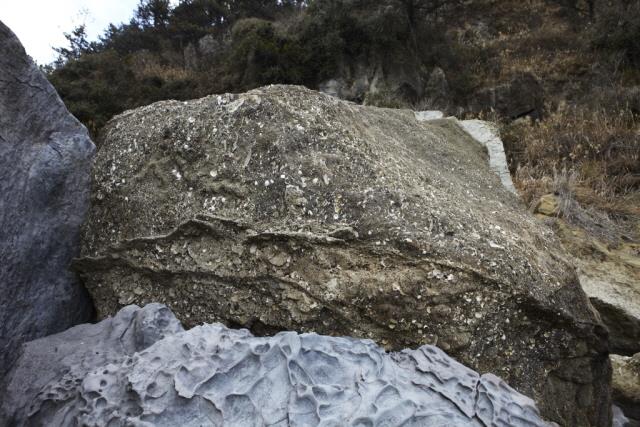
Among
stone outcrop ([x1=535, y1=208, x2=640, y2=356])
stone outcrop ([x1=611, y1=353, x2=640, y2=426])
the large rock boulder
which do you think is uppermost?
the large rock boulder

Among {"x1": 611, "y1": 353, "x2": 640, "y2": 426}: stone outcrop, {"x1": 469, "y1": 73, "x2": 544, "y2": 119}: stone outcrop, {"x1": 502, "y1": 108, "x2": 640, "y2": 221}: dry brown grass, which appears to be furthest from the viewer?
{"x1": 469, "y1": 73, "x2": 544, "y2": 119}: stone outcrop

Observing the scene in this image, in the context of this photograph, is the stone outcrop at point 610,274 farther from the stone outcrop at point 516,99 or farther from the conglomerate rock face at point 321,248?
the stone outcrop at point 516,99

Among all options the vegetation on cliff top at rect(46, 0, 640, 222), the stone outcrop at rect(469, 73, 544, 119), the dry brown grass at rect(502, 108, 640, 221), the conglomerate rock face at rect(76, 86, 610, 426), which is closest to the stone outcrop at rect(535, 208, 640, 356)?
the dry brown grass at rect(502, 108, 640, 221)

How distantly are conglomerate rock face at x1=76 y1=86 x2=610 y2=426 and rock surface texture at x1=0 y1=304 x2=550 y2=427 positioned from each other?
0.84 ft

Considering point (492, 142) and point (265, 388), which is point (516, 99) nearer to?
point (492, 142)

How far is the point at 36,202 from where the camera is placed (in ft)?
6.46

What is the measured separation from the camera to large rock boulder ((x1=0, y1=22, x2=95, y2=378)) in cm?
184

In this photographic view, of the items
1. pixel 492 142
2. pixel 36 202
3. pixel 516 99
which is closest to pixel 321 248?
pixel 36 202

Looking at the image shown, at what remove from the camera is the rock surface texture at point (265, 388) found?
1287mm

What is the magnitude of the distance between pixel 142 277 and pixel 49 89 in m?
0.88

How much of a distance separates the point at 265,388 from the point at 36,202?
1.29 metres

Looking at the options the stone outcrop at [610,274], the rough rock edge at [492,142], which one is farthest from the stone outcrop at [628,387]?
the rough rock edge at [492,142]

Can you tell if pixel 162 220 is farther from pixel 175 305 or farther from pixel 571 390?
pixel 571 390

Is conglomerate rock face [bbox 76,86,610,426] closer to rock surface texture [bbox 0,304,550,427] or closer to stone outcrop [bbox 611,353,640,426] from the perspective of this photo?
rock surface texture [bbox 0,304,550,427]
